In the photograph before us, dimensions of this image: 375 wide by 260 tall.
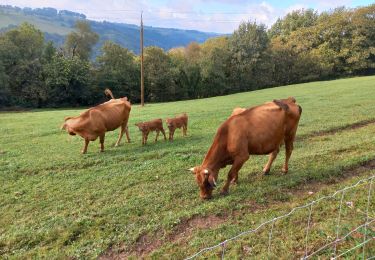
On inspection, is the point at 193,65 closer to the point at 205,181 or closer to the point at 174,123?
the point at 174,123

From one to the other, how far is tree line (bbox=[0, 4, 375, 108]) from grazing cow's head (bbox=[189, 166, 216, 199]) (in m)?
51.3

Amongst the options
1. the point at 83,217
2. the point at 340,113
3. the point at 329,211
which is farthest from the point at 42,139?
the point at 340,113

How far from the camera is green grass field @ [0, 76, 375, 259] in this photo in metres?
6.30

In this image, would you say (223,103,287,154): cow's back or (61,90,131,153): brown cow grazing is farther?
(61,90,131,153): brown cow grazing

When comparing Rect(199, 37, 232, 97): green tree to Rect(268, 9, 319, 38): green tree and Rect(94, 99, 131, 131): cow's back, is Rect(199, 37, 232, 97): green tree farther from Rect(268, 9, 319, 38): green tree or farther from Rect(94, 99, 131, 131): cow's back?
Rect(94, 99, 131, 131): cow's back

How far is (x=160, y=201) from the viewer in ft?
26.5

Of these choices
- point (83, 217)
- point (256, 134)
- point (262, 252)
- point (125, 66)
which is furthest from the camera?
point (125, 66)

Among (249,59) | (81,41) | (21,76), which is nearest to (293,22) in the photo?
(249,59)

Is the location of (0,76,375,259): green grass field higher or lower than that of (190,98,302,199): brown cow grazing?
lower

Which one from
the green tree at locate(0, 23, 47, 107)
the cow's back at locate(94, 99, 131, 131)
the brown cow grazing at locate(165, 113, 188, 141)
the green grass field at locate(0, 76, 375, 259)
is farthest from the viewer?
Answer: the green tree at locate(0, 23, 47, 107)

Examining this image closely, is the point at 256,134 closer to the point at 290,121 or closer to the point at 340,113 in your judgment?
the point at 290,121

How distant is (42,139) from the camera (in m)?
16.3

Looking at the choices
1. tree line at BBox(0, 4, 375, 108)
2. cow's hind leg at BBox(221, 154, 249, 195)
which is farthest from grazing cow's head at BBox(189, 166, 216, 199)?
tree line at BBox(0, 4, 375, 108)

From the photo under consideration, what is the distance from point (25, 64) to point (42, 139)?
44.3 meters
